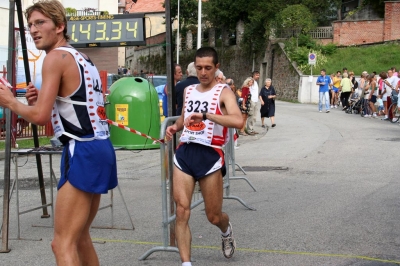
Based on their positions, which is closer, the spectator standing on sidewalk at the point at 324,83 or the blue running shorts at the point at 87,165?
the blue running shorts at the point at 87,165

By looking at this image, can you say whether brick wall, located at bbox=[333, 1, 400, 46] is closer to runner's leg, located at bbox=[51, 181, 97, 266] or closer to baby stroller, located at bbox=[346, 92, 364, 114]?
baby stroller, located at bbox=[346, 92, 364, 114]

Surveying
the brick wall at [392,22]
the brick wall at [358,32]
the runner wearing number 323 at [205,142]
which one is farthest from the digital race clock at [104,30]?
the brick wall at [392,22]

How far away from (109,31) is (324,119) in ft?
58.9

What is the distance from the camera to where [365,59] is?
1550 inches

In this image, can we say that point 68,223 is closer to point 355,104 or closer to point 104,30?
point 104,30

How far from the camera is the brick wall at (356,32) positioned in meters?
46.3

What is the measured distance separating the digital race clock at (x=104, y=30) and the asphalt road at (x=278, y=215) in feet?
7.38

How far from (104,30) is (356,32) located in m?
40.3

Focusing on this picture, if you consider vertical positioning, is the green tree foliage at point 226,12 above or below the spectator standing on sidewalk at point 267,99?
above

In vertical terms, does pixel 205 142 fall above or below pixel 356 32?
below

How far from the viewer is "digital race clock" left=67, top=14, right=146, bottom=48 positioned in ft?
27.5

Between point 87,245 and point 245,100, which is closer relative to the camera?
point 87,245

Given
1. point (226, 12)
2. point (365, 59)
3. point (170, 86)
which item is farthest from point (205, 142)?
point (226, 12)

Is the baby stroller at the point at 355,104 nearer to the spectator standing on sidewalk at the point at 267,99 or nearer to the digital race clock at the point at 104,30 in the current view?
the spectator standing on sidewalk at the point at 267,99
